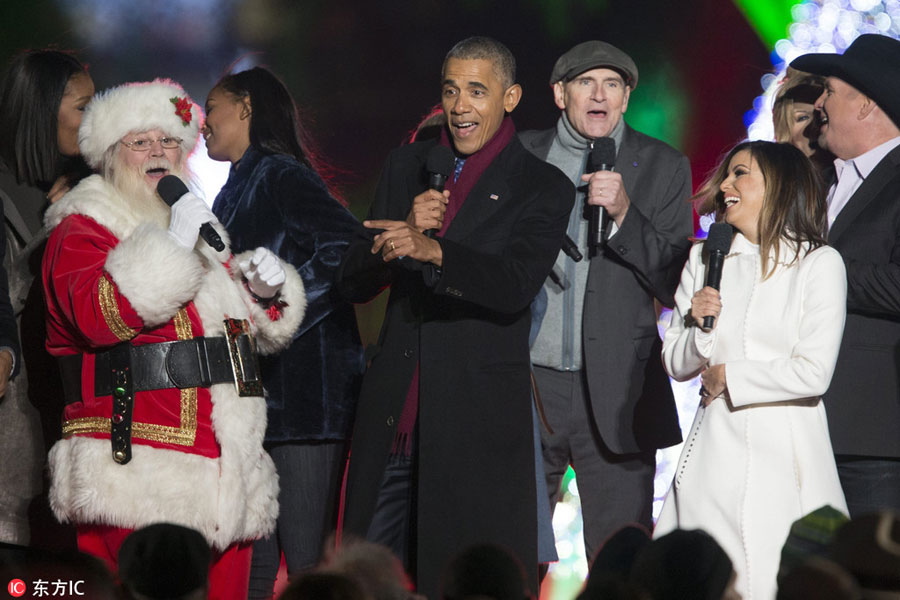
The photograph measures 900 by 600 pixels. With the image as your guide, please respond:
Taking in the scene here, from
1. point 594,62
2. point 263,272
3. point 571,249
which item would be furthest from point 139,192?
point 594,62

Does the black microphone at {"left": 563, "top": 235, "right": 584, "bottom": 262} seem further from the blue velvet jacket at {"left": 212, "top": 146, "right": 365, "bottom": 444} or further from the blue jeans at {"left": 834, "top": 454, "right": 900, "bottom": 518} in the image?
the blue jeans at {"left": 834, "top": 454, "right": 900, "bottom": 518}

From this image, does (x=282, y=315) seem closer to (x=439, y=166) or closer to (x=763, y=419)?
(x=439, y=166)

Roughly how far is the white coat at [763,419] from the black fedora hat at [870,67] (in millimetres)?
819

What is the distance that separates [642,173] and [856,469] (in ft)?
4.00

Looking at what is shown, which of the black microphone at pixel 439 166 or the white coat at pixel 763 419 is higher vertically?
the black microphone at pixel 439 166

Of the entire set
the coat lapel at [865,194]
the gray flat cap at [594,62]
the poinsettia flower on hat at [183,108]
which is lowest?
the coat lapel at [865,194]

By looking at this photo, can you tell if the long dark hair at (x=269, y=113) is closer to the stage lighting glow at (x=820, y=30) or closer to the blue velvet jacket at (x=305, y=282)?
the blue velvet jacket at (x=305, y=282)

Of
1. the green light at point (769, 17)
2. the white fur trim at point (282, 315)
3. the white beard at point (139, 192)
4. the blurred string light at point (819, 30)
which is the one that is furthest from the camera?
the green light at point (769, 17)

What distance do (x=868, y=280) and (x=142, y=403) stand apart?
2137 mm

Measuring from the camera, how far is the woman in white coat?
10.1 feet

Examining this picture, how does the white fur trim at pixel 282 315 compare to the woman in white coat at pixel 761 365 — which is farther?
the white fur trim at pixel 282 315

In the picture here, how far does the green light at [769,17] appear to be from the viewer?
5.51 meters

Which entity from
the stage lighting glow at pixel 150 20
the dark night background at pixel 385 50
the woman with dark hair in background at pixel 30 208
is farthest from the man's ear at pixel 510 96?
the stage lighting glow at pixel 150 20

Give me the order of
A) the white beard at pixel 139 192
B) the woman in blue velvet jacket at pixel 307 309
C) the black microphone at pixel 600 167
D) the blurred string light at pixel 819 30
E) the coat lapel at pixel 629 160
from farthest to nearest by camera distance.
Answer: the blurred string light at pixel 819 30
the coat lapel at pixel 629 160
the woman in blue velvet jacket at pixel 307 309
the black microphone at pixel 600 167
the white beard at pixel 139 192
